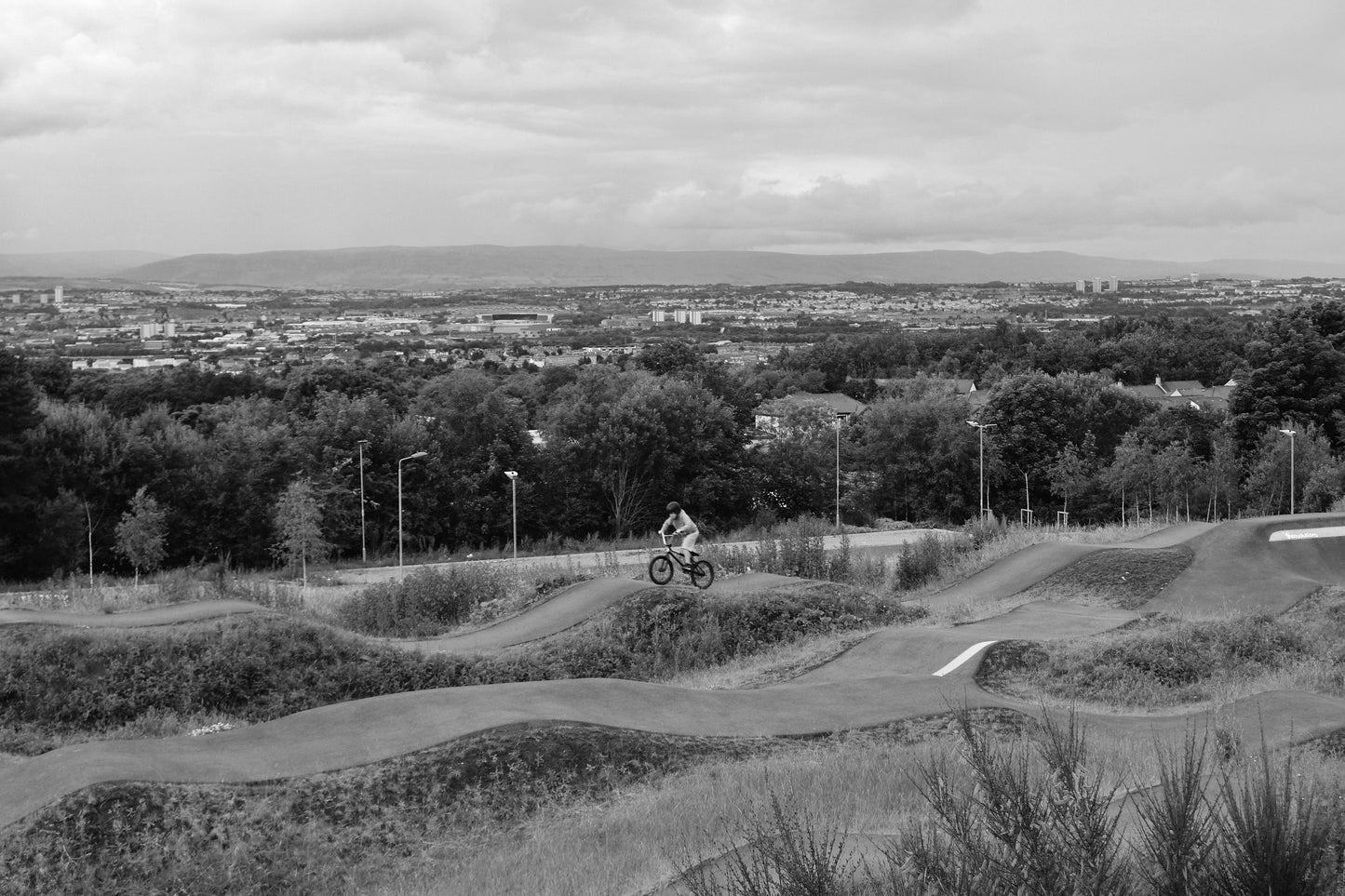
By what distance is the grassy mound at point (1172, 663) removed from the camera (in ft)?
46.3

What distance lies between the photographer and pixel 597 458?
52.8m

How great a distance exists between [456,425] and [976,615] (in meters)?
35.9

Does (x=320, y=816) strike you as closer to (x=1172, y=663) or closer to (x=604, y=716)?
(x=604, y=716)

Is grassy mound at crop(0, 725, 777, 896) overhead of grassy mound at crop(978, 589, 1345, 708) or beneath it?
overhead

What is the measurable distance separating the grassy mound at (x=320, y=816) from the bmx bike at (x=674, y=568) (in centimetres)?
946

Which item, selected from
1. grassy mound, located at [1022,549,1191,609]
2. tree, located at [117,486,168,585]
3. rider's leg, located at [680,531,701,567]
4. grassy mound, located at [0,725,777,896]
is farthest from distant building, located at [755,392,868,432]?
grassy mound, located at [0,725,777,896]

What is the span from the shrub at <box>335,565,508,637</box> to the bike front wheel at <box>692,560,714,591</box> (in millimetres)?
3751

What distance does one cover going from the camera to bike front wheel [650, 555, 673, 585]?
20.5 metres

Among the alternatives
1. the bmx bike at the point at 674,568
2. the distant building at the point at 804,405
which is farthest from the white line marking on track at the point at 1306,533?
the distant building at the point at 804,405

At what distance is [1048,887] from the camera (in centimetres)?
512

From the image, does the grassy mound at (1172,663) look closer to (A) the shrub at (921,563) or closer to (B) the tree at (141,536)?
(A) the shrub at (921,563)

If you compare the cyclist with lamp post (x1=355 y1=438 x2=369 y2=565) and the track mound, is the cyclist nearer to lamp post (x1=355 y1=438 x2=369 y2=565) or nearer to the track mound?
the track mound

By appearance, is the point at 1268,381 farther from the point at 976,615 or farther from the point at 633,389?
the point at 976,615

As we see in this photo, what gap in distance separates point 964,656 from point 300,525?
1056 inches
